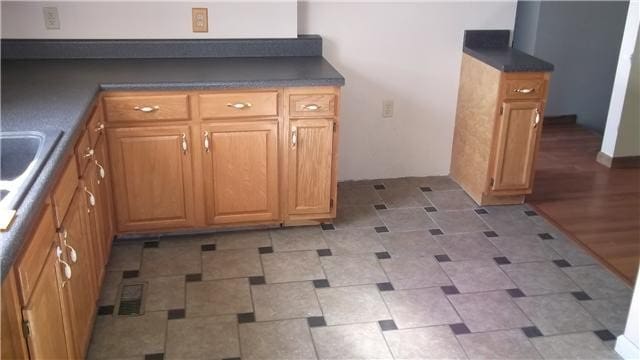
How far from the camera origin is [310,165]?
3.22 metres

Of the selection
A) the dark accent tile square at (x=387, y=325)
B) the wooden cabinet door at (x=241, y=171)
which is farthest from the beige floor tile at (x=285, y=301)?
the wooden cabinet door at (x=241, y=171)

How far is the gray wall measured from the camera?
4957mm

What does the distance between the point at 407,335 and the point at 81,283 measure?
1250 millimetres

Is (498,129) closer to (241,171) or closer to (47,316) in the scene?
(241,171)

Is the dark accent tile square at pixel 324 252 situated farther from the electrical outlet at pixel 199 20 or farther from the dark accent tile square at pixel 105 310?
the electrical outlet at pixel 199 20

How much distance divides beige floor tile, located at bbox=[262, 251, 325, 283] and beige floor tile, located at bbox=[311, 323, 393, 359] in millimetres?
406

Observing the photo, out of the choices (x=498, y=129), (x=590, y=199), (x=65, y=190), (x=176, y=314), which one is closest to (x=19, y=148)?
(x=65, y=190)

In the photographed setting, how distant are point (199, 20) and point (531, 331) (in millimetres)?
2218

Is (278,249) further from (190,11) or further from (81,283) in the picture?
(190,11)

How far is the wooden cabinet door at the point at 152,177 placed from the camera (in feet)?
9.70

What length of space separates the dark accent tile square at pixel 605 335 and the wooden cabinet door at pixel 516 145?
1.19 metres

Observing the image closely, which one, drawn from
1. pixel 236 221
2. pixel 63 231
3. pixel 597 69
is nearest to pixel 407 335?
pixel 236 221

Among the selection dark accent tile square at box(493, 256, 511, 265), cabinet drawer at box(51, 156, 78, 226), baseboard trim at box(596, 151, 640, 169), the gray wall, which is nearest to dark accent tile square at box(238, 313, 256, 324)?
cabinet drawer at box(51, 156, 78, 226)

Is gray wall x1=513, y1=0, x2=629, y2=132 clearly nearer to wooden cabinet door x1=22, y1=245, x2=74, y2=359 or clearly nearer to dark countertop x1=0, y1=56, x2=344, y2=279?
dark countertop x1=0, y1=56, x2=344, y2=279
